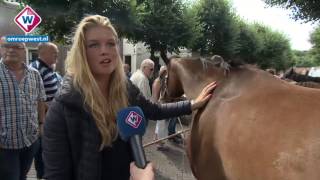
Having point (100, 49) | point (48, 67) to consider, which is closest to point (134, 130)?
point (100, 49)

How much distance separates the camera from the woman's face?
81.4 inches

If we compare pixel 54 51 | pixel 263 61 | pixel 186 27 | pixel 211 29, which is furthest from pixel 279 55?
pixel 54 51

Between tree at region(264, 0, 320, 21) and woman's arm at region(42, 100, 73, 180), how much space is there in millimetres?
13004

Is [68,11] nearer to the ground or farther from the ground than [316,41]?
farther from the ground

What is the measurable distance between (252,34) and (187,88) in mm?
37832

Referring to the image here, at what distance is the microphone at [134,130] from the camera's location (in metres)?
1.68

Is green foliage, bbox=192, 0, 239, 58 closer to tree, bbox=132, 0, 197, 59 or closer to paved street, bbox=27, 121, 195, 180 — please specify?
tree, bbox=132, 0, 197, 59

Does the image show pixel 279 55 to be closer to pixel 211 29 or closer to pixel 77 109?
pixel 211 29

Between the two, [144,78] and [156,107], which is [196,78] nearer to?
[156,107]

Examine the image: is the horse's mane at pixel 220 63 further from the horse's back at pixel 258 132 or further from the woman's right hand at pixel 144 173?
the woman's right hand at pixel 144 173

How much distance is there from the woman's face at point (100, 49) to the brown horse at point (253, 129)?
4.25 feet

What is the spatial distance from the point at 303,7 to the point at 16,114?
12.5m

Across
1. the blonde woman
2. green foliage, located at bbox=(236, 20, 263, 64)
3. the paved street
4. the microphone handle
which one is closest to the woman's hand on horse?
the blonde woman

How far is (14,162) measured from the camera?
12.4 ft
